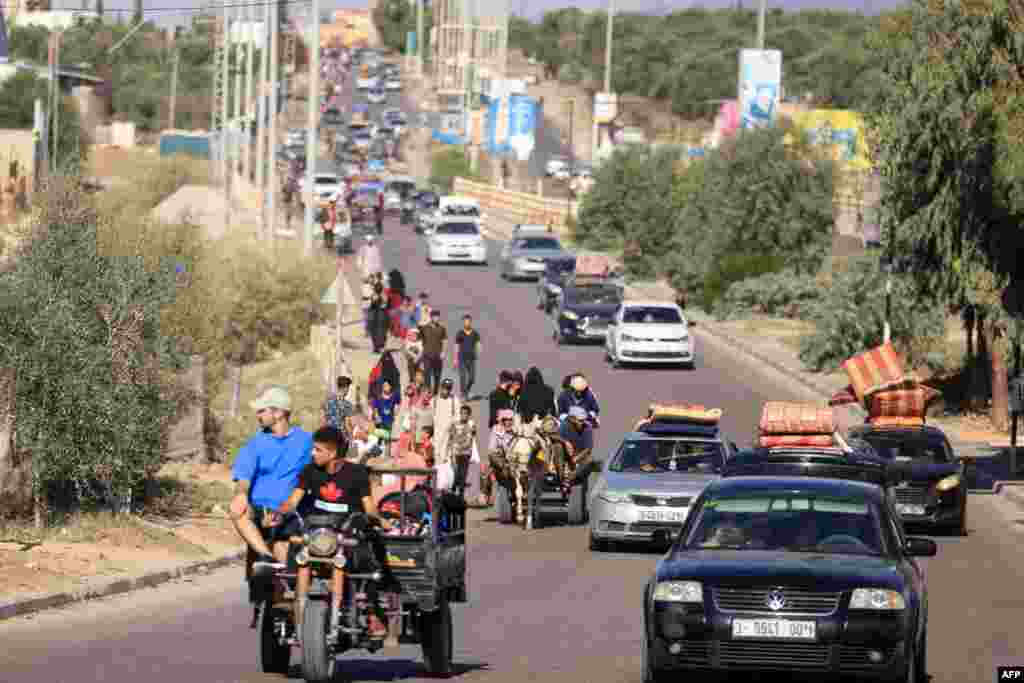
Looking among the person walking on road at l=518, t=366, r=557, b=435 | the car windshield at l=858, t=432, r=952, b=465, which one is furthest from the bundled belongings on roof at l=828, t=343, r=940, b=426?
the person walking on road at l=518, t=366, r=557, b=435

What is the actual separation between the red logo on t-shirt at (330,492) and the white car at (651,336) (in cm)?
3713

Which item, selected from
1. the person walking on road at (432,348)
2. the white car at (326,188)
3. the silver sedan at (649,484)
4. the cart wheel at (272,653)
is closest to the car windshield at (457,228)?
the white car at (326,188)

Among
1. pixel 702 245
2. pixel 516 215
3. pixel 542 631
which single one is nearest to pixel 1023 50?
pixel 542 631

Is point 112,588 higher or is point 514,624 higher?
point 514,624

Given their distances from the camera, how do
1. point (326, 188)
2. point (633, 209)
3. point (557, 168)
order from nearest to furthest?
point (633, 209) → point (326, 188) → point (557, 168)

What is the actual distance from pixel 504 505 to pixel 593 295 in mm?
28981

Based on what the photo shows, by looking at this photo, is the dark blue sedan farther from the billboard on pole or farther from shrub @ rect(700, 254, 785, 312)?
the billboard on pole

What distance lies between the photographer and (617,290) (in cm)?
5684

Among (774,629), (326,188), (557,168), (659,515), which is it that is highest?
(774,629)

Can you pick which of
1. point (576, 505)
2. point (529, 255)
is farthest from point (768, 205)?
point (576, 505)

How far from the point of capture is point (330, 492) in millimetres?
13305

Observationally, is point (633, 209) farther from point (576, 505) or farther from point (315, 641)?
point (315, 641)

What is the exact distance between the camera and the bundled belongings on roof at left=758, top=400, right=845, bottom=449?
96.5 ft

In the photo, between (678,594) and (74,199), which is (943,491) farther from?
(678,594)
